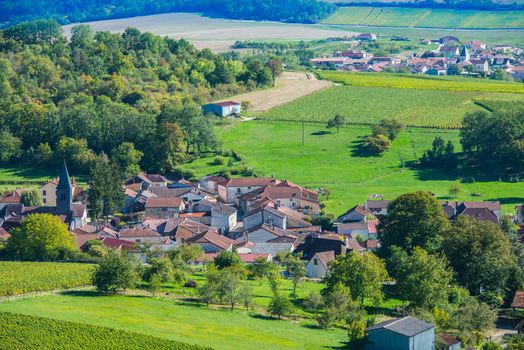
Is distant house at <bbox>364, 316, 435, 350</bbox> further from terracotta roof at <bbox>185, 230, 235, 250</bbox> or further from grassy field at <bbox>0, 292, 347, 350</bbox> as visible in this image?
terracotta roof at <bbox>185, 230, 235, 250</bbox>

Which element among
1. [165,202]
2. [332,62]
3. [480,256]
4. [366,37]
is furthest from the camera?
[366,37]

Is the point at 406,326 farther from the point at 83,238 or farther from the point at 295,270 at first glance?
the point at 83,238

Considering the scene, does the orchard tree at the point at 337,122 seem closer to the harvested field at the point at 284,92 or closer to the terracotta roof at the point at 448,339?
the harvested field at the point at 284,92

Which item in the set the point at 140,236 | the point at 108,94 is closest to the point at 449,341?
the point at 140,236

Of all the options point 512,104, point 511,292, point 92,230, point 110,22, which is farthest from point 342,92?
point 110,22

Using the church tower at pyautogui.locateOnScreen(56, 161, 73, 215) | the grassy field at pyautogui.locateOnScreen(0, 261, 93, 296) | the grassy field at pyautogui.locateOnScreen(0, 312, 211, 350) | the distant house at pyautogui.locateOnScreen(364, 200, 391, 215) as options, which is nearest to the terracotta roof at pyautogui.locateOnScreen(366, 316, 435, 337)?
the grassy field at pyautogui.locateOnScreen(0, 312, 211, 350)

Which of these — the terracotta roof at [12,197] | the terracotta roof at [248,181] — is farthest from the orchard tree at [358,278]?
the terracotta roof at [12,197]

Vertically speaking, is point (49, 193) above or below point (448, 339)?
below

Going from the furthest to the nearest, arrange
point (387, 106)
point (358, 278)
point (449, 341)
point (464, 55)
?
1. point (464, 55)
2. point (387, 106)
3. point (358, 278)
4. point (449, 341)
